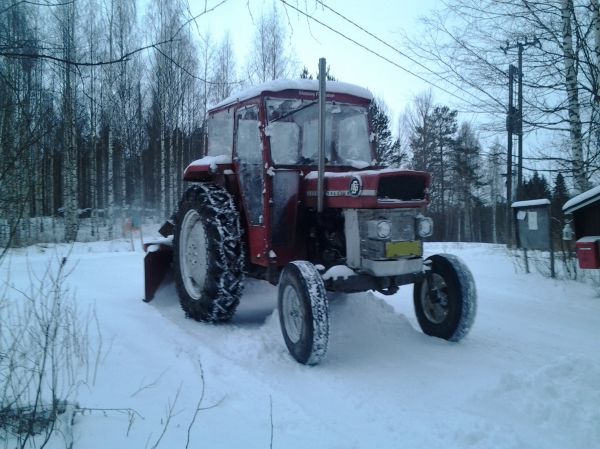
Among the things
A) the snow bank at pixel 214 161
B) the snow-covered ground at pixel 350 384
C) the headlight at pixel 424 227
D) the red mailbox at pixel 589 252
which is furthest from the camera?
the snow bank at pixel 214 161

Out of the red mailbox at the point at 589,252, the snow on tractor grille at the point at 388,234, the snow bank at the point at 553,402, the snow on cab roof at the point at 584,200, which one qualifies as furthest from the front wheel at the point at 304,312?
the snow on cab roof at the point at 584,200

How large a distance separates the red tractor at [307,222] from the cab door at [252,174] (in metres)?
0.01

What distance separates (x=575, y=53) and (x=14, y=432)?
892 centimetres

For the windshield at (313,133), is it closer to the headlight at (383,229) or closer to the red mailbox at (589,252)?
the headlight at (383,229)

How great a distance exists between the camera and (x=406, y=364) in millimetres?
3777

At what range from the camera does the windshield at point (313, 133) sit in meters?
4.53

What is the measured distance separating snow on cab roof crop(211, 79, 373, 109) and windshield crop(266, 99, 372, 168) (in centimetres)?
12

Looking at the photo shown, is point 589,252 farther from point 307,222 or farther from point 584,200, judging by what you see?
point 307,222

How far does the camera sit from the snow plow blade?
5.88 m

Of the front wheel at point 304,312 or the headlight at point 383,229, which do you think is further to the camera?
the headlight at point 383,229

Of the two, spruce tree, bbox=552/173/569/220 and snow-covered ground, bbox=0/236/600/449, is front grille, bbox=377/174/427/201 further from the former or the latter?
spruce tree, bbox=552/173/569/220

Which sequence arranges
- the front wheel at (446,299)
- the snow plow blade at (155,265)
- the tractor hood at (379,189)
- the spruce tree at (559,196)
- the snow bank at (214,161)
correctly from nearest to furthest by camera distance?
the tractor hood at (379,189)
the front wheel at (446,299)
the snow bank at (214,161)
the snow plow blade at (155,265)
the spruce tree at (559,196)

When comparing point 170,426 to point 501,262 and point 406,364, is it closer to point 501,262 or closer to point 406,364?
point 406,364

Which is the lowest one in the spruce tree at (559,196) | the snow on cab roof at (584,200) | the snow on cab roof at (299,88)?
the snow on cab roof at (584,200)
